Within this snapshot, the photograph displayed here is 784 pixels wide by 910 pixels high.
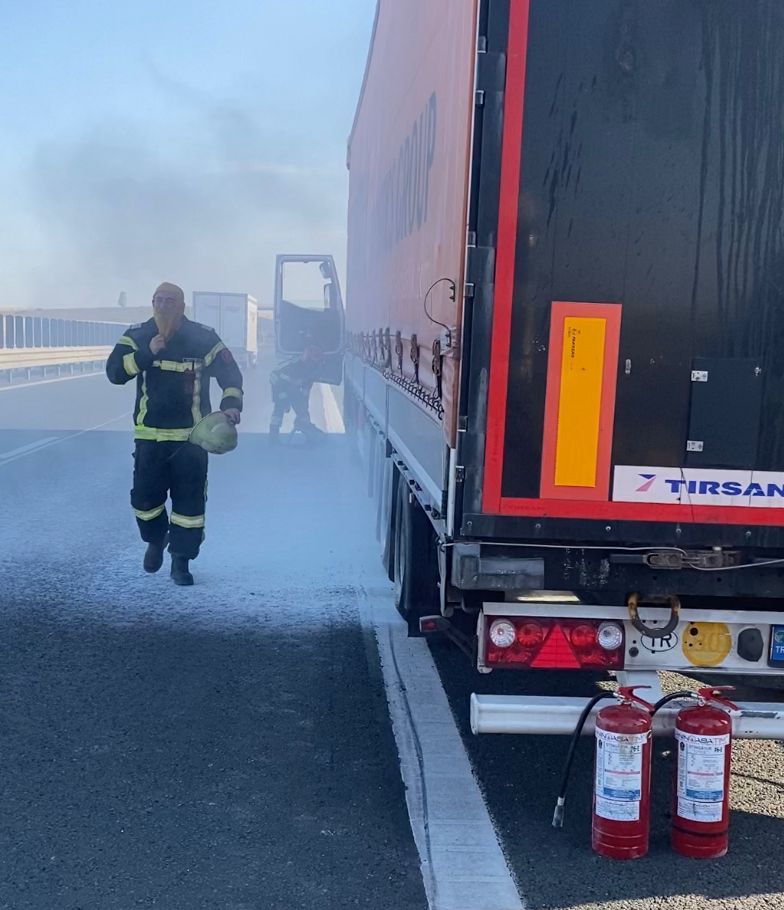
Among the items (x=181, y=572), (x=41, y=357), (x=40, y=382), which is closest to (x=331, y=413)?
(x=40, y=382)

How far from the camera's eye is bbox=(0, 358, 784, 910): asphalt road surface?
11.2 ft

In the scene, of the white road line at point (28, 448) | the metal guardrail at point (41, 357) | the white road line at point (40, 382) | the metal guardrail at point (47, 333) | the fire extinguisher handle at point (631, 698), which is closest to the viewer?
the fire extinguisher handle at point (631, 698)

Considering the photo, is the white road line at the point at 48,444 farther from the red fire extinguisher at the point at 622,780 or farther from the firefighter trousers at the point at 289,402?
the red fire extinguisher at the point at 622,780

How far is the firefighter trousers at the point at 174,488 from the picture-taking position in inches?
281

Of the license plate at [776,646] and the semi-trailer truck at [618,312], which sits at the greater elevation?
the semi-trailer truck at [618,312]

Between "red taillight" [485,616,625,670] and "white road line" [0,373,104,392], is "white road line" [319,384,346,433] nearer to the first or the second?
"white road line" [0,373,104,392]

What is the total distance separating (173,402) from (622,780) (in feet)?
14.4

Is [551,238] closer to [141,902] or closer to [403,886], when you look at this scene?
[403,886]

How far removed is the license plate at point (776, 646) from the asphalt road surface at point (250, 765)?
0.60 m

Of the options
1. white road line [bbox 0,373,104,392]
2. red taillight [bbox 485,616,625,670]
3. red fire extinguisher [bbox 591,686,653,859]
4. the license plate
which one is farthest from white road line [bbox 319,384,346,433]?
red fire extinguisher [bbox 591,686,653,859]

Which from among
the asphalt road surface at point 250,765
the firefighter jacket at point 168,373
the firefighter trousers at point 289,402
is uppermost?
the firefighter jacket at point 168,373

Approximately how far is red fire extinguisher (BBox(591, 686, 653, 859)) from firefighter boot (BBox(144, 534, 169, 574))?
457 cm

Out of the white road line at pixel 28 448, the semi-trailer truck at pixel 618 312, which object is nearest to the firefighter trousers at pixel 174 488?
the semi-trailer truck at pixel 618 312

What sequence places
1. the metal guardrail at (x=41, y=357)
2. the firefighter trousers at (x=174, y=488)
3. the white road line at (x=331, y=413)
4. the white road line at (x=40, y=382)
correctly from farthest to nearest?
1. the metal guardrail at (x=41, y=357)
2. the white road line at (x=40, y=382)
3. the white road line at (x=331, y=413)
4. the firefighter trousers at (x=174, y=488)
